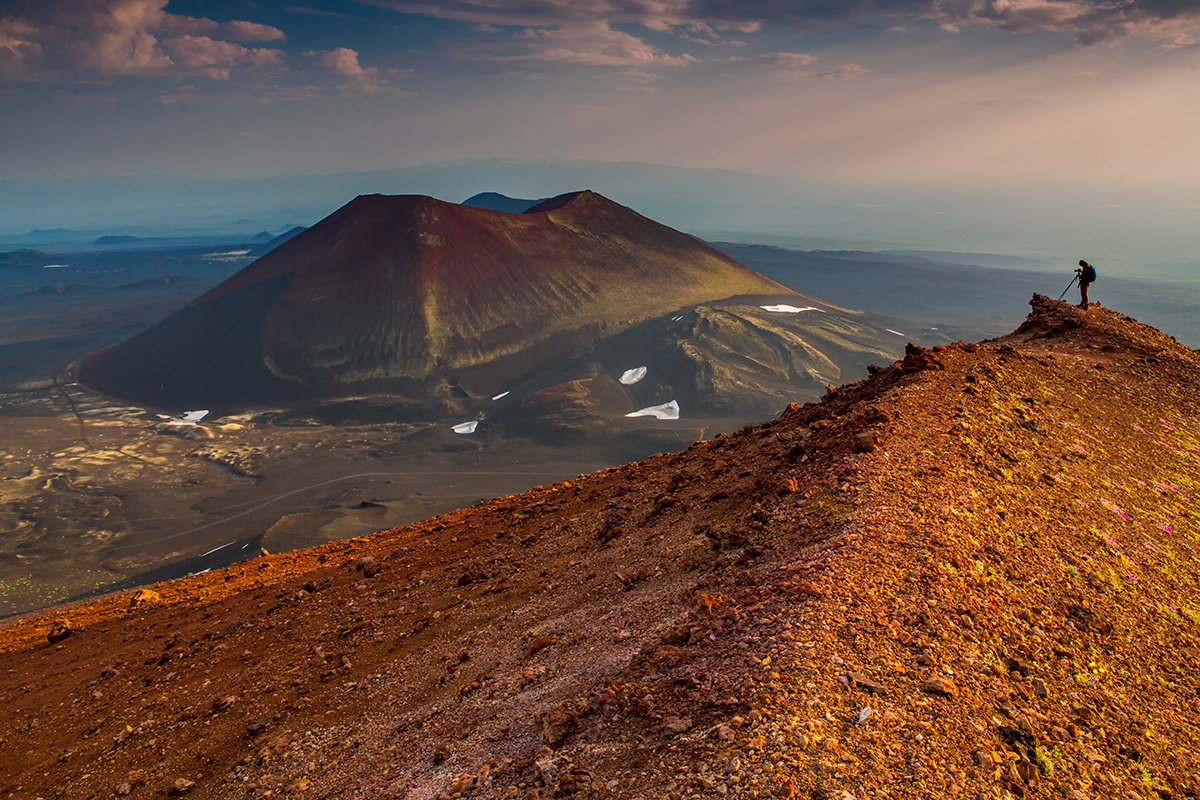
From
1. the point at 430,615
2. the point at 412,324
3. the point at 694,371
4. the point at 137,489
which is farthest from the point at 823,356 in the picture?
the point at 430,615

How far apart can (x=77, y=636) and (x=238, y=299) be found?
4403 inches

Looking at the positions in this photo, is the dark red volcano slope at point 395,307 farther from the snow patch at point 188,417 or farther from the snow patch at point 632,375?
the snow patch at point 632,375

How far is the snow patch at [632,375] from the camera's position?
9706 cm

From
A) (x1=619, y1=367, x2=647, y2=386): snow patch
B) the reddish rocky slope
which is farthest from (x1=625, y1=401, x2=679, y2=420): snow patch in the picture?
the reddish rocky slope

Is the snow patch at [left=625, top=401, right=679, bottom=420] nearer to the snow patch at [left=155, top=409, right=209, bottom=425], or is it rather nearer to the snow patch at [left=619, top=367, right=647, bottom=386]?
the snow patch at [left=619, top=367, right=647, bottom=386]

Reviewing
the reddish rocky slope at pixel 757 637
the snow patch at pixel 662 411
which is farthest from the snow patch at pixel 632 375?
the reddish rocky slope at pixel 757 637

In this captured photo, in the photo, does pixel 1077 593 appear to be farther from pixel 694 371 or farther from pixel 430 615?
pixel 694 371

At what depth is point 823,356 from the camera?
101 meters

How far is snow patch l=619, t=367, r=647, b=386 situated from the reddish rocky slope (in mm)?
80655

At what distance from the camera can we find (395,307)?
106 metres

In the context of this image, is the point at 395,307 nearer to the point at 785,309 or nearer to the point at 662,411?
the point at 662,411

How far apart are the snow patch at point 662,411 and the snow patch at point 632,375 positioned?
7562 millimetres

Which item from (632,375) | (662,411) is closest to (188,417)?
(632,375)

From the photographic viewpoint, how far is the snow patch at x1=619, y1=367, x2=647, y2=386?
97062 millimetres
